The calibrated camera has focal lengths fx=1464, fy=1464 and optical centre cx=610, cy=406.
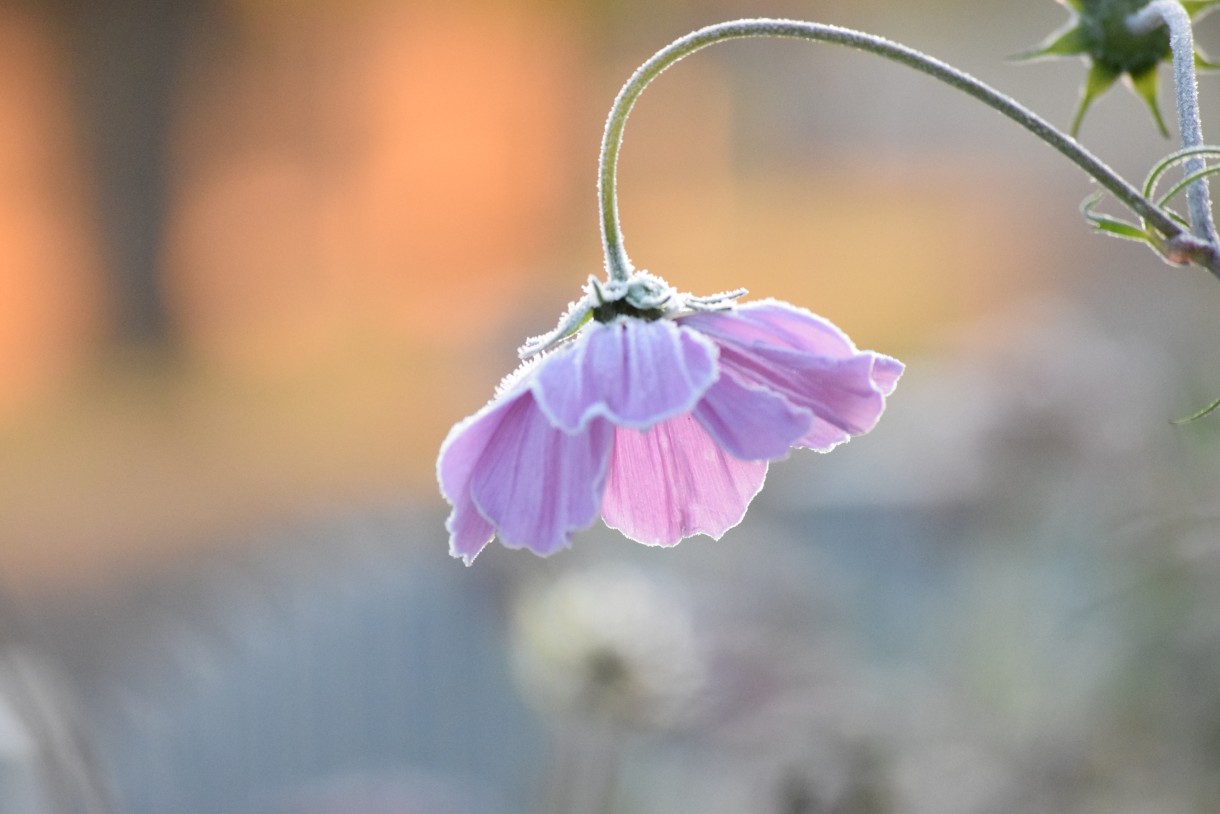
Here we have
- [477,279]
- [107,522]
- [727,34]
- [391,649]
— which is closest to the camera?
[727,34]

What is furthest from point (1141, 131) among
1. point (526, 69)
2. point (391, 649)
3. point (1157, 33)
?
point (1157, 33)

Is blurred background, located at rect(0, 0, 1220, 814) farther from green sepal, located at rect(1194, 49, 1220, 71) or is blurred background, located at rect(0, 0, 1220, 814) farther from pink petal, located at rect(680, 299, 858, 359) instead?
pink petal, located at rect(680, 299, 858, 359)

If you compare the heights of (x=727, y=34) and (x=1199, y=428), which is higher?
(x=727, y=34)

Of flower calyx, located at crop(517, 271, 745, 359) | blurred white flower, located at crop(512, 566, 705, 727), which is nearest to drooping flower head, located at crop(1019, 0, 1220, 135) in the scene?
flower calyx, located at crop(517, 271, 745, 359)

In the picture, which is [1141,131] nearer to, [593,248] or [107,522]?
[593,248]

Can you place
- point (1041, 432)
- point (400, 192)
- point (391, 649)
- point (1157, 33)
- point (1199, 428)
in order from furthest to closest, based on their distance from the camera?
point (400, 192) → point (391, 649) → point (1041, 432) → point (1199, 428) → point (1157, 33)

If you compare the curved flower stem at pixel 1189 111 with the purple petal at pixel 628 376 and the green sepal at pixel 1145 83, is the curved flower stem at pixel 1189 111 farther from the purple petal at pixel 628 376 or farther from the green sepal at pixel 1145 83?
the purple petal at pixel 628 376

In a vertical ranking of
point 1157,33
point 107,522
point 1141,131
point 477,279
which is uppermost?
point 1157,33
